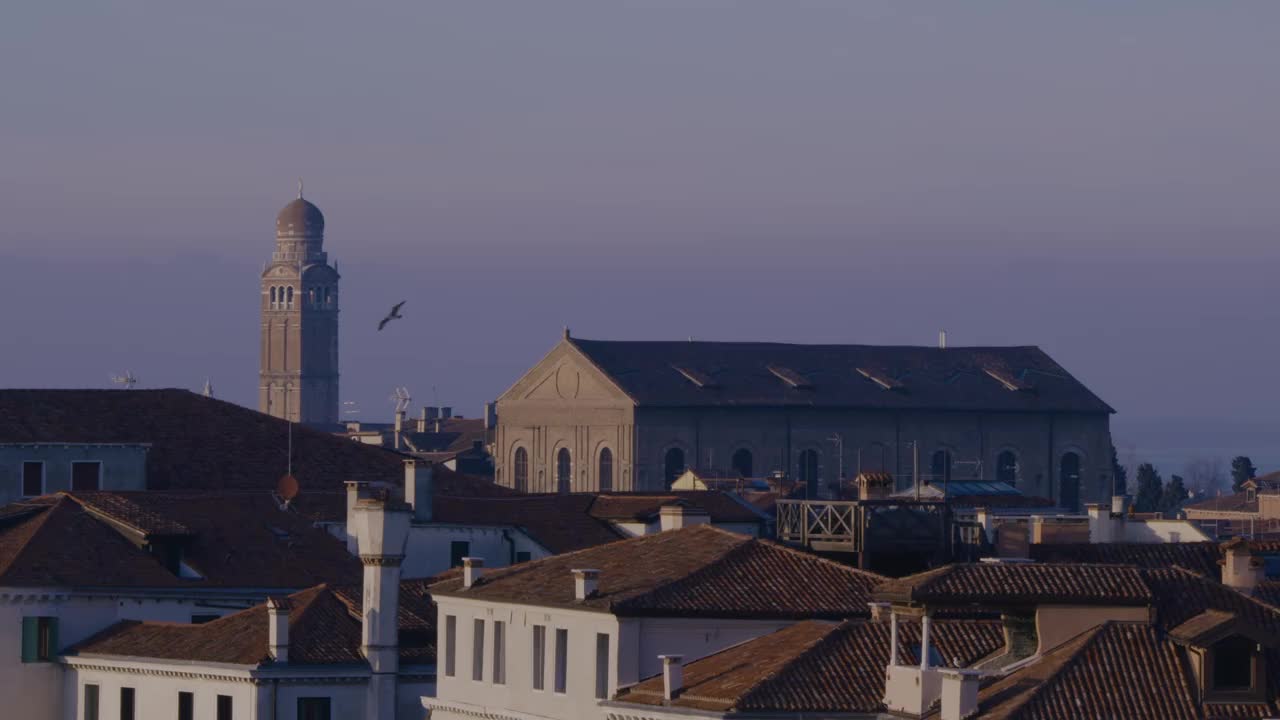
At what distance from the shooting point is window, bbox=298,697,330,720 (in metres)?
42.0

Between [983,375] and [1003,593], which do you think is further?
[983,375]

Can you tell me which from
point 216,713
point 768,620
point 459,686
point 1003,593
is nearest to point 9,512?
point 216,713

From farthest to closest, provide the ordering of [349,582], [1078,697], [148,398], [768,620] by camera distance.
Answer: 1. [148,398]
2. [349,582]
3. [768,620]
4. [1078,697]

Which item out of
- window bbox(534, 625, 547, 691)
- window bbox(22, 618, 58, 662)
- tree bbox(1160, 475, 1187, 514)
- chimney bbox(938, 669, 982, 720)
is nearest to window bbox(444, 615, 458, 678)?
window bbox(534, 625, 547, 691)

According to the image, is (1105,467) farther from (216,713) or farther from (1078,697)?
(1078,697)

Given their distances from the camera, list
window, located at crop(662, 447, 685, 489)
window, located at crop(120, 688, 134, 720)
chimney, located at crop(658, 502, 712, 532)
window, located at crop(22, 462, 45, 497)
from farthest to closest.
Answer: window, located at crop(662, 447, 685, 489), window, located at crop(22, 462, 45, 497), chimney, located at crop(658, 502, 712, 532), window, located at crop(120, 688, 134, 720)

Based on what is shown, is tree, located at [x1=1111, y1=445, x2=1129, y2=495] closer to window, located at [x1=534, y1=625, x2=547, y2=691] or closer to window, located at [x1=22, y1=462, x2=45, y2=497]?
window, located at [x1=22, y1=462, x2=45, y2=497]

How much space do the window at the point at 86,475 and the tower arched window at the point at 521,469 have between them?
61.9 meters

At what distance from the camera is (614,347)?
122 meters

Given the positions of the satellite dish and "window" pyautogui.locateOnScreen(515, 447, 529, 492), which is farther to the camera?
"window" pyautogui.locateOnScreen(515, 447, 529, 492)

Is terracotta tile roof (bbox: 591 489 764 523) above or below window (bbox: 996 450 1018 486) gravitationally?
below

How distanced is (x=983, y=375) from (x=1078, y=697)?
318 ft

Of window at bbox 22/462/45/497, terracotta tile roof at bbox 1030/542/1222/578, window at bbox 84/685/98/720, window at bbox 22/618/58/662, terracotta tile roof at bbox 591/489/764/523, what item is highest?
window at bbox 22/462/45/497

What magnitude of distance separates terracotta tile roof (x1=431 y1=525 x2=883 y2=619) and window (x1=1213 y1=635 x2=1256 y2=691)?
19.2 feet
